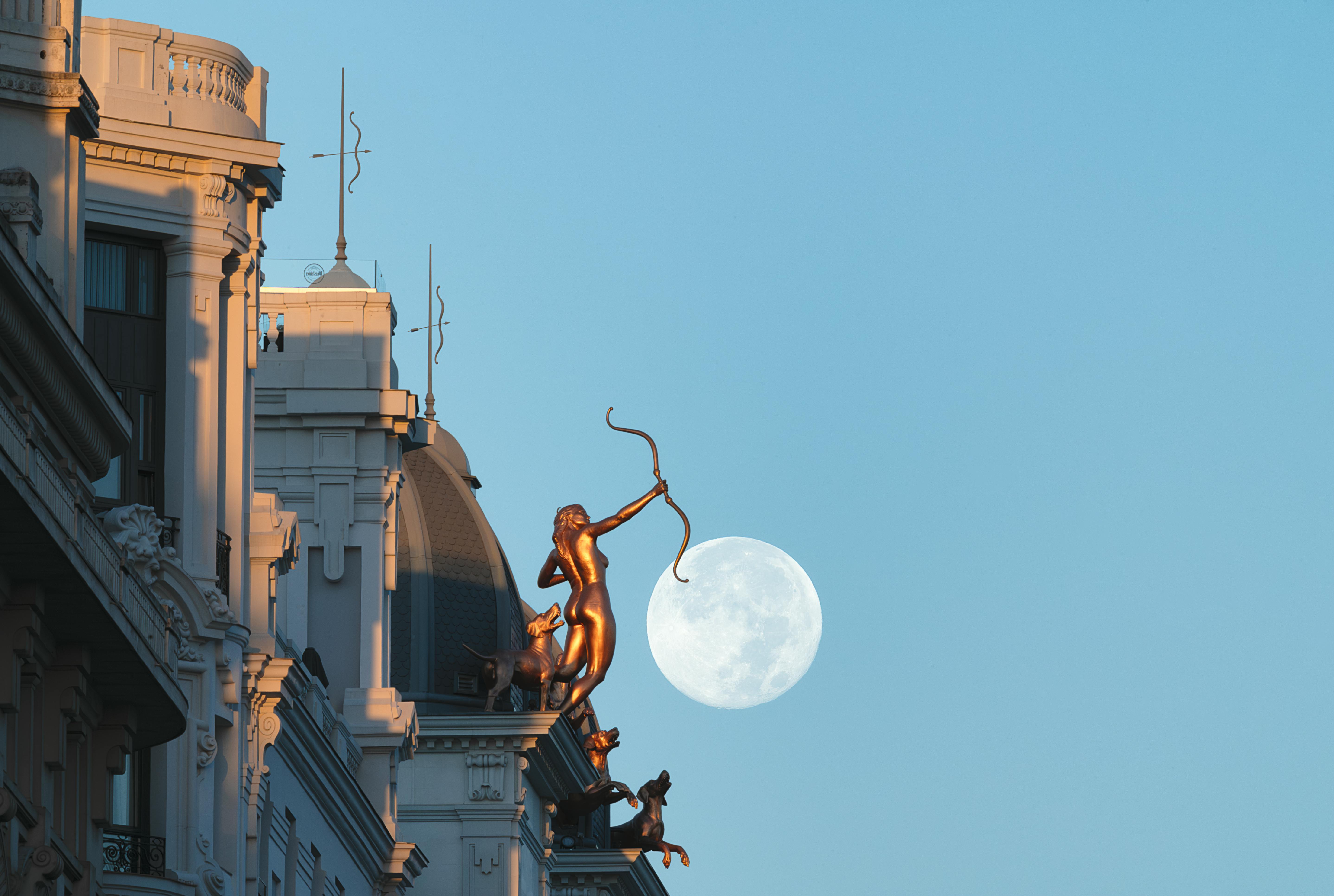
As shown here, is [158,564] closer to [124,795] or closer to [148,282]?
[124,795]

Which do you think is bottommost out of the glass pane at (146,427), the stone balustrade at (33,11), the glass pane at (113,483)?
the glass pane at (113,483)

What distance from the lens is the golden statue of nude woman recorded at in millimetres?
65875

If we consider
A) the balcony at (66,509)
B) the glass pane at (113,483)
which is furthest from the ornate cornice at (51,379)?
the glass pane at (113,483)

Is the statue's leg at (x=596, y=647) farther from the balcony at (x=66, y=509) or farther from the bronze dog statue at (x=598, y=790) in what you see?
the balcony at (x=66, y=509)

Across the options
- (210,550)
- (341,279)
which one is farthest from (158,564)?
(341,279)

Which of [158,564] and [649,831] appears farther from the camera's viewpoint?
[649,831]

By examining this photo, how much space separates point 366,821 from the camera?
176 feet

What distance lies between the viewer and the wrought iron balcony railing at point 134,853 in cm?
3972

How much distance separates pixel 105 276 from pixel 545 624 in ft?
79.1

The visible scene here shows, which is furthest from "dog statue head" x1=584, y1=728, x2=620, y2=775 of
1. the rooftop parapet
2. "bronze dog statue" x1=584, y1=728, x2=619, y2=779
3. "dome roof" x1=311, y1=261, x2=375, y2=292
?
the rooftop parapet

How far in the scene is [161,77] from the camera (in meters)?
43.5

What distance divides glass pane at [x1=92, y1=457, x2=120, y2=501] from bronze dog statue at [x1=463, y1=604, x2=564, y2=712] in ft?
76.8

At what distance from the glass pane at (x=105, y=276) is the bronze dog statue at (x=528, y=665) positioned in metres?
23.1

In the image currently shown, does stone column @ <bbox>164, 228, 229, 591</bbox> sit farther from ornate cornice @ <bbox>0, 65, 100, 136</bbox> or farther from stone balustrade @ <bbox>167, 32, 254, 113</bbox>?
ornate cornice @ <bbox>0, 65, 100, 136</bbox>
